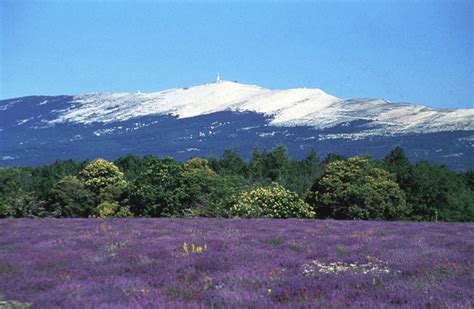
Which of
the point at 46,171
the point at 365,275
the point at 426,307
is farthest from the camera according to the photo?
the point at 46,171

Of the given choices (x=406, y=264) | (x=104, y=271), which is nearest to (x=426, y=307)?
(x=406, y=264)

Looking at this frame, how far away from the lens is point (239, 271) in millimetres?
10586

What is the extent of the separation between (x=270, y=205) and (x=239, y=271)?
1285 inches

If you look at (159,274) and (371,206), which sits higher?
(159,274)

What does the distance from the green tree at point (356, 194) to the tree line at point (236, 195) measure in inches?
3.4

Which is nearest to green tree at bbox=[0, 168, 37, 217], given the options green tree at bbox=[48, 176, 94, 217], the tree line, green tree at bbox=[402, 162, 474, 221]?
the tree line

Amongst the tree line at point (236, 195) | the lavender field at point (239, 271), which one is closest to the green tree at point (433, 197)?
the tree line at point (236, 195)

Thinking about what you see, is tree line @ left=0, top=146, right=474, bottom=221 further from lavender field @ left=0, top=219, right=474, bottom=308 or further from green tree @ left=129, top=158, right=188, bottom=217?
lavender field @ left=0, top=219, right=474, bottom=308

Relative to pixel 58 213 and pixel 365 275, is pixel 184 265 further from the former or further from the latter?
pixel 58 213

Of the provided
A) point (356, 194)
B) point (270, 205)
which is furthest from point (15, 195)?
point (356, 194)

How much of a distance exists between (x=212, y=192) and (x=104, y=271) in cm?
4006

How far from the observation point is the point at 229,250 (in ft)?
45.0

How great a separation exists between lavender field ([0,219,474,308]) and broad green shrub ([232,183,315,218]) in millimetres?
23187

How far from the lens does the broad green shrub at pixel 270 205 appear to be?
41312 mm
